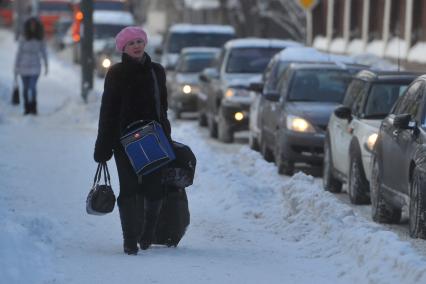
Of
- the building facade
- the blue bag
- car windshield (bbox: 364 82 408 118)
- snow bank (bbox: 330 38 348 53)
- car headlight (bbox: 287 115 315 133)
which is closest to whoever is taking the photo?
the blue bag

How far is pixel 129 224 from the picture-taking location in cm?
986

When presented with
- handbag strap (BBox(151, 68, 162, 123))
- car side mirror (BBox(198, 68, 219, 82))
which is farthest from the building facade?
handbag strap (BBox(151, 68, 162, 123))

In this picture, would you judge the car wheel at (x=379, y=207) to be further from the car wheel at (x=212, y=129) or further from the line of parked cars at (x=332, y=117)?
the car wheel at (x=212, y=129)

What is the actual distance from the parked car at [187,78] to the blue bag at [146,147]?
18521 mm

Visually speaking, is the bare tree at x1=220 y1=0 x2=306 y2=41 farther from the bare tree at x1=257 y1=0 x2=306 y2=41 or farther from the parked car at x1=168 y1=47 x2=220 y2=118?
the parked car at x1=168 y1=47 x2=220 y2=118

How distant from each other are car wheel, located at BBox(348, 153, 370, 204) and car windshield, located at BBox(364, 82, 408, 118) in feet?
2.03

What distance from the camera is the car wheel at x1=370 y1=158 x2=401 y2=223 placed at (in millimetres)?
12953

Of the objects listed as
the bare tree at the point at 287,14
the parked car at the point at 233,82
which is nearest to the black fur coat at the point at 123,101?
the parked car at the point at 233,82

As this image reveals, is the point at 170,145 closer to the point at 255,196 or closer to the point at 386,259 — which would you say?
the point at 386,259

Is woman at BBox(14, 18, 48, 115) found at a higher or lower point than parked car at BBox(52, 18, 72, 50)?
higher

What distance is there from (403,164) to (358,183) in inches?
96.8

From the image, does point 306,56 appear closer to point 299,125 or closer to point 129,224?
point 299,125

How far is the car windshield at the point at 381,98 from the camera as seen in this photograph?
49.1 ft

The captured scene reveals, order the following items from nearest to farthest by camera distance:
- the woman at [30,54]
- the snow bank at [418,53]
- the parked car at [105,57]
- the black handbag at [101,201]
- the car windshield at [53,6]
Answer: the black handbag at [101,201] < the woman at [30,54] < the snow bank at [418,53] < the parked car at [105,57] < the car windshield at [53,6]
